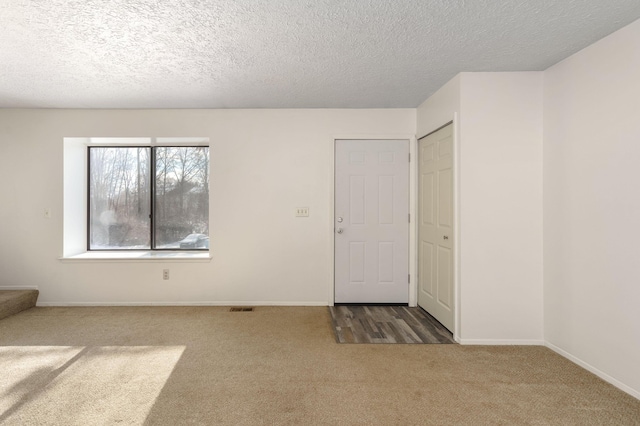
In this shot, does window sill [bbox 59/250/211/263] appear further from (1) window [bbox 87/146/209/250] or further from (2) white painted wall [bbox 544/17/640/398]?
(2) white painted wall [bbox 544/17/640/398]

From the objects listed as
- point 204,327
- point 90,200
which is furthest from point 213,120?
point 204,327

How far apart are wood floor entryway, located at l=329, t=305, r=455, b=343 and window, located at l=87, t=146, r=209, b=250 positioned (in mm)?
2139

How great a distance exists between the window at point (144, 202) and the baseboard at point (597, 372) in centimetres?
399

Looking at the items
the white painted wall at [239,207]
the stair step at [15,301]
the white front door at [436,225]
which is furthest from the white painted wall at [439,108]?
the stair step at [15,301]

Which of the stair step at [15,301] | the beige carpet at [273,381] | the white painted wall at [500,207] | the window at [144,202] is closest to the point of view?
the beige carpet at [273,381]

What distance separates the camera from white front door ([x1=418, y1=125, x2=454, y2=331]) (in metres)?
3.60

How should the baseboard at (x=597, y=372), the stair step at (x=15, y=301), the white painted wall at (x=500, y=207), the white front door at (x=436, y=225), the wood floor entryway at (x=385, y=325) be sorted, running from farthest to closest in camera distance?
the stair step at (x=15, y=301), the white front door at (x=436, y=225), the wood floor entryway at (x=385, y=325), the white painted wall at (x=500, y=207), the baseboard at (x=597, y=372)

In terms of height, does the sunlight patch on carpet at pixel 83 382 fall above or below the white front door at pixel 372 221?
below

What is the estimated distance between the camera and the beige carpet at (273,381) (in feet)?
7.06

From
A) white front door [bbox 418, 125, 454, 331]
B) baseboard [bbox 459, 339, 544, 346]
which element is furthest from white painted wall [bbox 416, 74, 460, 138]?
baseboard [bbox 459, 339, 544, 346]

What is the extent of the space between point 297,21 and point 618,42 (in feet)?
7.08

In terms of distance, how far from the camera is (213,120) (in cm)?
449

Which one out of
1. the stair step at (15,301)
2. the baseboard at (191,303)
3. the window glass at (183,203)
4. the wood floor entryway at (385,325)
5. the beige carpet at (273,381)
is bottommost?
the beige carpet at (273,381)

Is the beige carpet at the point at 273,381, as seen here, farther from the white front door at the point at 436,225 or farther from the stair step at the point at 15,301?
the white front door at the point at 436,225
